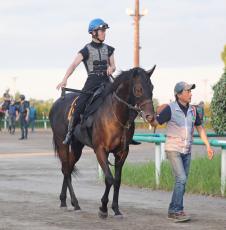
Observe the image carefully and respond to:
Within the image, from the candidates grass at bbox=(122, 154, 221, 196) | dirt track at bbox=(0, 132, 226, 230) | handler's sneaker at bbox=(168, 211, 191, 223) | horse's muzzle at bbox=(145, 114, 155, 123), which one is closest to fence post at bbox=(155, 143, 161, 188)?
grass at bbox=(122, 154, 221, 196)

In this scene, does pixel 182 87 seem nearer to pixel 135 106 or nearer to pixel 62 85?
pixel 135 106

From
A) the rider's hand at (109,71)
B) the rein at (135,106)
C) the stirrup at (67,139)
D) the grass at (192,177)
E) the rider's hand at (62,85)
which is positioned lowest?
the grass at (192,177)

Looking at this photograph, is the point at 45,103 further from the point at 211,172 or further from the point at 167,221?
the point at 167,221

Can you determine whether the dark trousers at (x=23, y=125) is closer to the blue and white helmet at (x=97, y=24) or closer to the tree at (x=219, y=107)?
the tree at (x=219, y=107)

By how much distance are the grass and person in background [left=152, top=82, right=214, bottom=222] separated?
10.6ft

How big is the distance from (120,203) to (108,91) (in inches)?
88.4

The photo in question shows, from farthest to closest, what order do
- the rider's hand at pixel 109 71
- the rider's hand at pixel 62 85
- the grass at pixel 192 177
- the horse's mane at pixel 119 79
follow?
the grass at pixel 192 177, the rider's hand at pixel 62 85, the rider's hand at pixel 109 71, the horse's mane at pixel 119 79

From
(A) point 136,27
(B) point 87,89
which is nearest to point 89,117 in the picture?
(B) point 87,89

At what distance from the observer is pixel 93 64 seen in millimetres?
12172

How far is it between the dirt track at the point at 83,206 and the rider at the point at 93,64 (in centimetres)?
155

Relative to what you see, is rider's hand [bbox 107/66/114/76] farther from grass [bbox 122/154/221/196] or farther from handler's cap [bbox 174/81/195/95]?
grass [bbox 122/154/221/196]

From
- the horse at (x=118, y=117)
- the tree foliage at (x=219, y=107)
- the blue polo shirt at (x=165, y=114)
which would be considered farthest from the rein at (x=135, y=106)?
the tree foliage at (x=219, y=107)

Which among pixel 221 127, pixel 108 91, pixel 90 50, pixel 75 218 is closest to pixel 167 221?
pixel 75 218

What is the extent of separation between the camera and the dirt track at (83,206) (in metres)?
10.6
